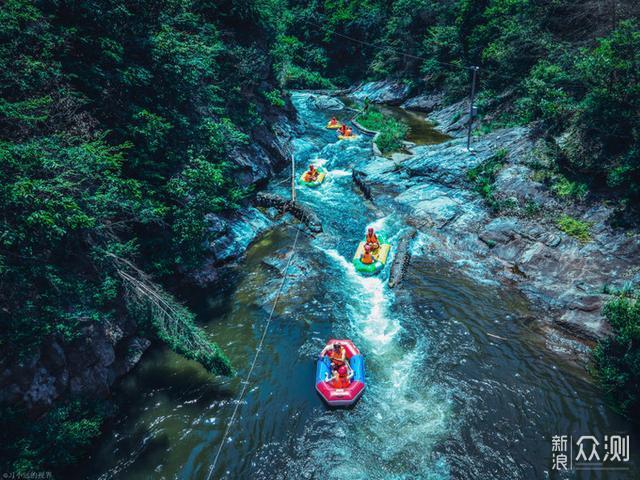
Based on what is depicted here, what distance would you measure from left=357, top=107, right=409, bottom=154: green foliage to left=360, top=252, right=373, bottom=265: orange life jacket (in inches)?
432

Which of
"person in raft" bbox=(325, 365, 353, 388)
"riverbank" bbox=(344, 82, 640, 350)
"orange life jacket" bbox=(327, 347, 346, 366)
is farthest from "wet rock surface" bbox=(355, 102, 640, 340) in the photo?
"person in raft" bbox=(325, 365, 353, 388)

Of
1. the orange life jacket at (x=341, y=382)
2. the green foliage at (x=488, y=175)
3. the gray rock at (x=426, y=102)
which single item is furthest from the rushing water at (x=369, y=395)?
the gray rock at (x=426, y=102)

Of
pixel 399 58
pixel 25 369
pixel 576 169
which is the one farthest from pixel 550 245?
pixel 399 58

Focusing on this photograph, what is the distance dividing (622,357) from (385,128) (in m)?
21.7

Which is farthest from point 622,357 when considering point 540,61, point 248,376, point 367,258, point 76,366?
point 540,61

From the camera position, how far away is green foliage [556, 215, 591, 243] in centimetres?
1227

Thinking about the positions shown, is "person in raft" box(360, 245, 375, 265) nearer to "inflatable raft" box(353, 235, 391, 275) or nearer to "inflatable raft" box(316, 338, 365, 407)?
"inflatable raft" box(353, 235, 391, 275)

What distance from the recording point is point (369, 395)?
30.3 ft

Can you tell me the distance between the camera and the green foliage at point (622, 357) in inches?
315

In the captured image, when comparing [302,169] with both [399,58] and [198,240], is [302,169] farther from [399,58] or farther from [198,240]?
[399,58]

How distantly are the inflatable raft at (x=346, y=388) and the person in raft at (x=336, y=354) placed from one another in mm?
187

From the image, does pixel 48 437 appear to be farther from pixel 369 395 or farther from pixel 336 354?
pixel 369 395

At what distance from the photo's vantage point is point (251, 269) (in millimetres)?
14031

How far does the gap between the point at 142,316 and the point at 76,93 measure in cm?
641
